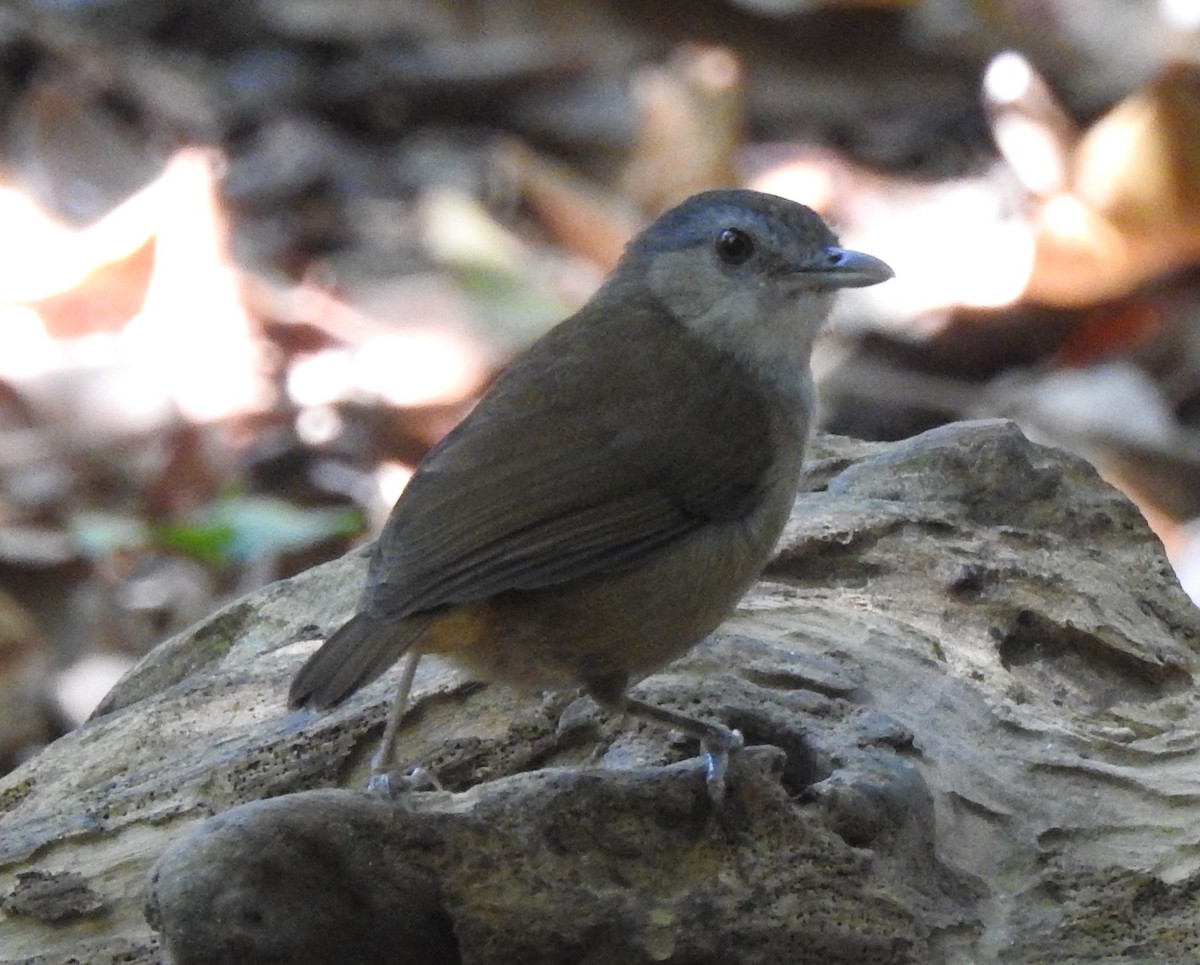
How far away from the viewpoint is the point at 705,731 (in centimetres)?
322

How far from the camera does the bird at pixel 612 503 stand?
3.21m

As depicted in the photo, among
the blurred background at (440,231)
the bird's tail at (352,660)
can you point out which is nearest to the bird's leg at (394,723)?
the bird's tail at (352,660)

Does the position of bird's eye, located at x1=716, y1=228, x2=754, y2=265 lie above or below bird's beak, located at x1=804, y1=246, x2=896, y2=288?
above

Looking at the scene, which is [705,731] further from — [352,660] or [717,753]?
[352,660]

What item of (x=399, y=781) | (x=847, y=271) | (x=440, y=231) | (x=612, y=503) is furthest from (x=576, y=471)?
(x=440, y=231)

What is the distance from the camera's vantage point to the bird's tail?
309 centimetres

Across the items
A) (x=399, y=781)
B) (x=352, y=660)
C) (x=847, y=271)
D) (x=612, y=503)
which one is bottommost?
(x=399, y=781)

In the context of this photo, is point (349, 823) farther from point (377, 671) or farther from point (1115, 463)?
point (1115, 463)

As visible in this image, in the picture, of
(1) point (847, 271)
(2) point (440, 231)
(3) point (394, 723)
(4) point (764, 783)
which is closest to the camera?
(4) point (764, 783)

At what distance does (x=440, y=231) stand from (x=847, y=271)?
3.95 m

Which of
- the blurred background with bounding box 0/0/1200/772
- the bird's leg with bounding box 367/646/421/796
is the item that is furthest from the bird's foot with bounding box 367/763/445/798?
the blurred background with bounding box 0/0/1200/772

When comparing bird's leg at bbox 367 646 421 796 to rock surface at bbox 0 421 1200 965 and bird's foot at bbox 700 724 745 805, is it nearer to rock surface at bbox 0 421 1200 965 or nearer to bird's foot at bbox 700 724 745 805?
rock surface at bbox 0 421 1200 965

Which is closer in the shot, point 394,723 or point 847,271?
point 394,723

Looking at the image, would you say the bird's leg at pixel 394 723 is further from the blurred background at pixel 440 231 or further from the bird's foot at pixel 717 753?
the blurred background at pixel 440 231
